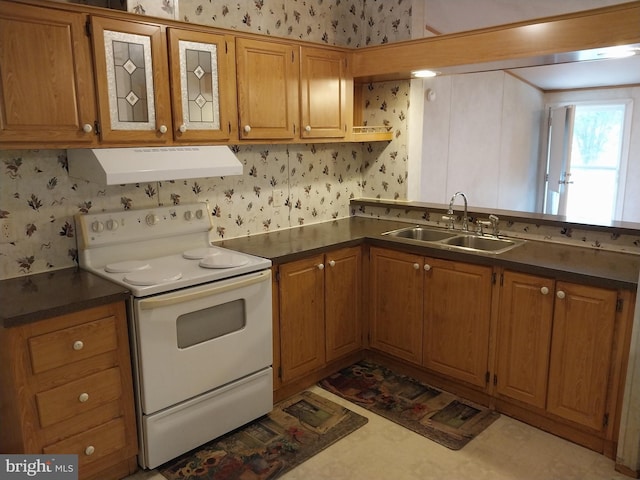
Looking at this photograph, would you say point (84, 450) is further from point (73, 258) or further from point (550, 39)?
point (550, 39)

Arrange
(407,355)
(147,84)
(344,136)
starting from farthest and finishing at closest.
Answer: (344,136) < (407,355) < (147,84)

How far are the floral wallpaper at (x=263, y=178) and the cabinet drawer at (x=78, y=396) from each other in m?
0.69

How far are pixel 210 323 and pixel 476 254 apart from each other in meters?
1.47

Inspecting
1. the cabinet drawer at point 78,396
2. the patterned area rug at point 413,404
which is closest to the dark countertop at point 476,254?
the patterned area rug at point 413,404

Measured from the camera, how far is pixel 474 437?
2639 millimetres

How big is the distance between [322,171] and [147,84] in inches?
63.2

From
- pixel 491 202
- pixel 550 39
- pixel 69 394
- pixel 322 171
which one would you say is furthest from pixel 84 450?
pixel 491 202

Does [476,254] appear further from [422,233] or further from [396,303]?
[422,233]

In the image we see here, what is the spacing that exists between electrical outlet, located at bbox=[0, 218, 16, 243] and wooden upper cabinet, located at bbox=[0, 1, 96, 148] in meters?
0.45

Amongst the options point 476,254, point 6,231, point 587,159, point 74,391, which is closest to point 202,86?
point 6,231

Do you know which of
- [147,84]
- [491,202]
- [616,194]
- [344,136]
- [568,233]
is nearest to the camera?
[147,84]

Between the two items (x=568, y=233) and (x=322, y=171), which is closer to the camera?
(x=568, y=233)

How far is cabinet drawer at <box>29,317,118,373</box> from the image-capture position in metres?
1.98

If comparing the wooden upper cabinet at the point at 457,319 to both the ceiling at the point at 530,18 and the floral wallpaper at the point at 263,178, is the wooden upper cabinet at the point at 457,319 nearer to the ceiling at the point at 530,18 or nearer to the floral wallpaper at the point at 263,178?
the floral wallpaper at the point at 263,178
